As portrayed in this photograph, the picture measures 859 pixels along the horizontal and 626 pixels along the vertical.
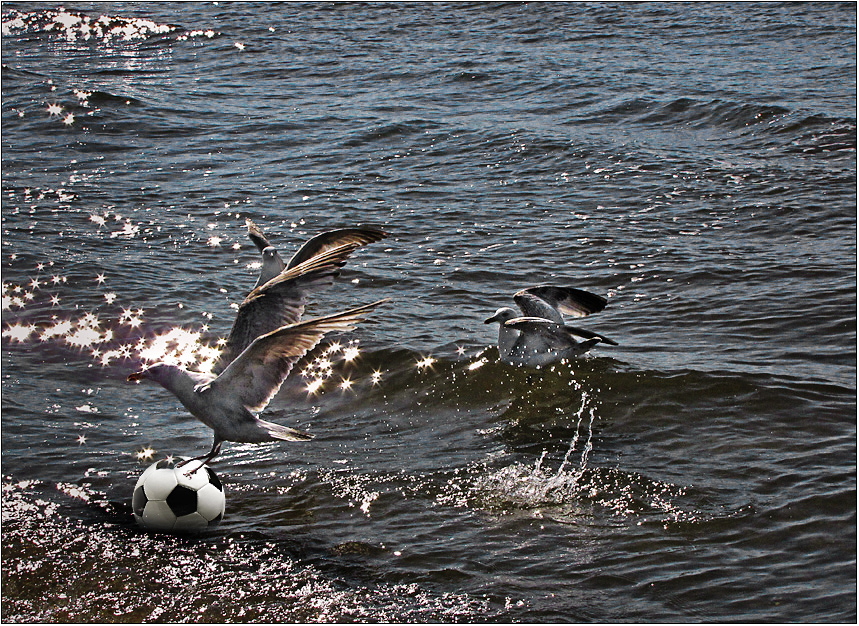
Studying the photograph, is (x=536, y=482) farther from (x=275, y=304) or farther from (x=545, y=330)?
(x=275, y=304)

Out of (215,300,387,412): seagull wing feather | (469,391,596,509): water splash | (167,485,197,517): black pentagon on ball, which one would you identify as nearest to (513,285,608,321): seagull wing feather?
(469,391,596,509): water splash

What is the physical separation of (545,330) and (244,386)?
140 inches

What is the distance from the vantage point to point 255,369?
6531 mm

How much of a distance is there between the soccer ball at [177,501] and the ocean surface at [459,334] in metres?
0.13

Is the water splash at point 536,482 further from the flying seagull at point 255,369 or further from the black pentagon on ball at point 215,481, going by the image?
the black pentagon on ball at point 215,481

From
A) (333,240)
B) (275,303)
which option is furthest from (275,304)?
(333,240)

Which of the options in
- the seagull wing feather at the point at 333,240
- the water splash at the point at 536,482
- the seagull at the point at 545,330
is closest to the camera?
the water splash at the point at 536,482

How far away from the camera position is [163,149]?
17469mm

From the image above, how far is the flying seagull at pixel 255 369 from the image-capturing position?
6.36m

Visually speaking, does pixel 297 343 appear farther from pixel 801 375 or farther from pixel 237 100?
pixel 237 100

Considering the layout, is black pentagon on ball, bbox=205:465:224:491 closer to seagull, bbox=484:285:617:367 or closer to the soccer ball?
the soccer ball

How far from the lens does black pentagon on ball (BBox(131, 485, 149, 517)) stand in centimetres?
696

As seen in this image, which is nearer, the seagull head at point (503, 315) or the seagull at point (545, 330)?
the seagull at point (545, 330)

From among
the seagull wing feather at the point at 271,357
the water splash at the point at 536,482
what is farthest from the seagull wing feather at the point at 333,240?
the water splash at the point at 536,482
